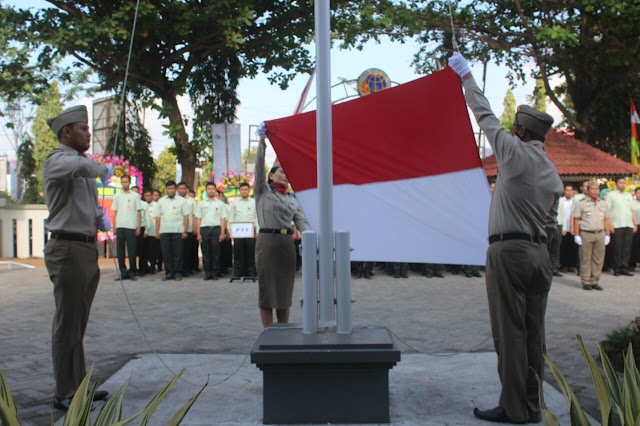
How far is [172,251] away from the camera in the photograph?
13414 mm

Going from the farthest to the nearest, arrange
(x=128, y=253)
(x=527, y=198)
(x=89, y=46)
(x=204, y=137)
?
(x=204, y=137) → (x=89, y=46) → (x=128, y=253) → (x=527, y=198)

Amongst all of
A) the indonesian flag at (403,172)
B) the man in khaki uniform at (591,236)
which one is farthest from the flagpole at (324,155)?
the man in khaki uniform at (591,236)

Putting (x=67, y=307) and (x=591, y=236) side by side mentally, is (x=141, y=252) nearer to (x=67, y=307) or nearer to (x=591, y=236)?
(x=591, y=236)

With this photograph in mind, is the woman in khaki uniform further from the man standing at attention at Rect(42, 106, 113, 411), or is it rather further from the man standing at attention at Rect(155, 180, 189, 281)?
the man standing at attention at Rect(155, 180, 189, 281)

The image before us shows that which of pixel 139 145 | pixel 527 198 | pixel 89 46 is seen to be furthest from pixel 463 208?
pixel 139 145

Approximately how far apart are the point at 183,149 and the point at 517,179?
696 inches

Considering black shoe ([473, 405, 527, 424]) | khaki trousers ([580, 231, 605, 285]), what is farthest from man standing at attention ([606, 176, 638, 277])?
black shoe ([473, 405, 527, 424])

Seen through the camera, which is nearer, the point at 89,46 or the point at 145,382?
the point at 145,382

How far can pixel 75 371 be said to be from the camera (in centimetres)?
438

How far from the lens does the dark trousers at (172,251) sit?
1334 cm

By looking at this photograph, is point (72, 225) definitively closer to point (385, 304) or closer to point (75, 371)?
point (75, 371)

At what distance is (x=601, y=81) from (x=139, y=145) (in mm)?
16872

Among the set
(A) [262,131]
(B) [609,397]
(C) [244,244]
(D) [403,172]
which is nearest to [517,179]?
(D) [403,172]

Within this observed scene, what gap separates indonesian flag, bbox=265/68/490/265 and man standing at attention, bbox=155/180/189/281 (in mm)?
8756
